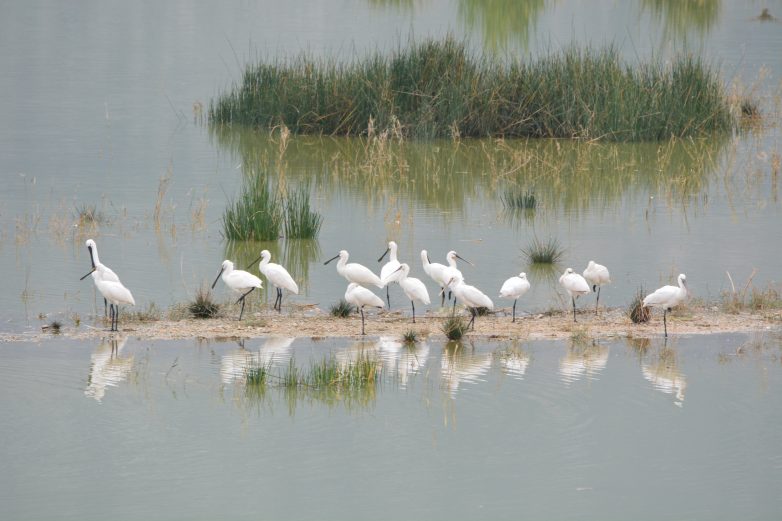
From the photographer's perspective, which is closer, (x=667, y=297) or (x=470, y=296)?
(x=667, y=297)

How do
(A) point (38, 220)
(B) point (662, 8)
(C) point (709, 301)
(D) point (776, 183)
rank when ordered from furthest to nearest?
1. (B) point (662, 8)
2. (D) point (776, 183)
3. (A) point (38, 220)
4. (C) point (709, 301)

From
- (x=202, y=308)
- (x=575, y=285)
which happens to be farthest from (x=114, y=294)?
(x=575, y=285)

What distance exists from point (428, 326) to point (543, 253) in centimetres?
333

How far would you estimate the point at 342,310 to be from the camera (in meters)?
12.1

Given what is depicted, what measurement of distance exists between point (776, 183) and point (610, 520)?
1368cm

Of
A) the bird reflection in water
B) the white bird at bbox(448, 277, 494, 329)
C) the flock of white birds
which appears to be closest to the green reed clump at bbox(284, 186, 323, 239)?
the flock of white birds

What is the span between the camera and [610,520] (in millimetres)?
7594

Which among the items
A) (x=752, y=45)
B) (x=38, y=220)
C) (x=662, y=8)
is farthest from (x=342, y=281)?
(x=662, y=8)

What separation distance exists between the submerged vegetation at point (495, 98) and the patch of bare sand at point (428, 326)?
34.5ft

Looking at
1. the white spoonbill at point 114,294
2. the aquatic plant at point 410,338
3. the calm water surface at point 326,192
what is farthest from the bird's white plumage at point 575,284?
the white spoonbill at point 114,294

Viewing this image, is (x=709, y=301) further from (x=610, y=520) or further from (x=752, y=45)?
(x=752, y=45)

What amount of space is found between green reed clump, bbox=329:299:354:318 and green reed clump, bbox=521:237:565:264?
10.4 feet

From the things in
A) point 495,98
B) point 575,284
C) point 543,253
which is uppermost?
point 495,98

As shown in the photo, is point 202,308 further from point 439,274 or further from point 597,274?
point 597,274
